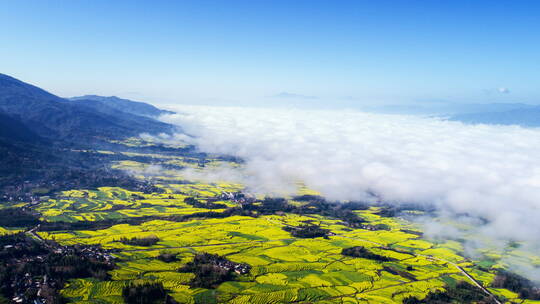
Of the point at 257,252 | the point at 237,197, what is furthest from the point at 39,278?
the point at 237,197

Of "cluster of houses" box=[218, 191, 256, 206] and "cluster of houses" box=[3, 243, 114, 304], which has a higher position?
"cluster of houses" box=[3, 243, 114, 304]

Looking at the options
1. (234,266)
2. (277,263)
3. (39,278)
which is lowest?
(277,263)

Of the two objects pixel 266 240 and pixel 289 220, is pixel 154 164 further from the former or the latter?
pixel 266 240

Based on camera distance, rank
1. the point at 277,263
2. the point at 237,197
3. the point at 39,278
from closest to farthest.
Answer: the point at 39,278 → the point at 277,263 → the point at 237,197

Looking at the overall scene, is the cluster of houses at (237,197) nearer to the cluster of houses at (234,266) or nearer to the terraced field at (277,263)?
the terraced field at (277,263)

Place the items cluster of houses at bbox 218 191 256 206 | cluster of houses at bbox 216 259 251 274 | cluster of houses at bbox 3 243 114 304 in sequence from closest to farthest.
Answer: cluster of houses at bbox 3 243 114 304 < cluster of houses at bbox 216 259 251 274 < cluster of houses at bbox 218 191 256 206

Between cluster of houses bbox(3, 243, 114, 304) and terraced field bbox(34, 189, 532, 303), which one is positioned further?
terraced field bbox(34, 189, 532, 303)

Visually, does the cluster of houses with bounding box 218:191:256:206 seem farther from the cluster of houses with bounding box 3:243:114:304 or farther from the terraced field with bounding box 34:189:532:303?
the cluster of houses with bounding box 3:243:114:304

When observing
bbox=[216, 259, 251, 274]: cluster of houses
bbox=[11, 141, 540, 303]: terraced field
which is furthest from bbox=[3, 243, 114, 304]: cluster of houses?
bbox=[216, 259, 251, 274]: cluster of houses

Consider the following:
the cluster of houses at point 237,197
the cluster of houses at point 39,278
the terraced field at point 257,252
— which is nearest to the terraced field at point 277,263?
the terraced field at point 257,252

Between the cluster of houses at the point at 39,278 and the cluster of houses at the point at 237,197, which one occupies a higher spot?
the cluster of houses at the point at 39,278

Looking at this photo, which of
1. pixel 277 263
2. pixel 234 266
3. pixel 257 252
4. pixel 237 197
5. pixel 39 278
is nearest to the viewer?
pixel 39 278

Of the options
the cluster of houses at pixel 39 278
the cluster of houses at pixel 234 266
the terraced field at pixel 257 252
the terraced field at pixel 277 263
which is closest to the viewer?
the cluster of houses at pixel 39 278

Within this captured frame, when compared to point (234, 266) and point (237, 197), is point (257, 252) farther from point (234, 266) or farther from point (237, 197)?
point (237, 197)
